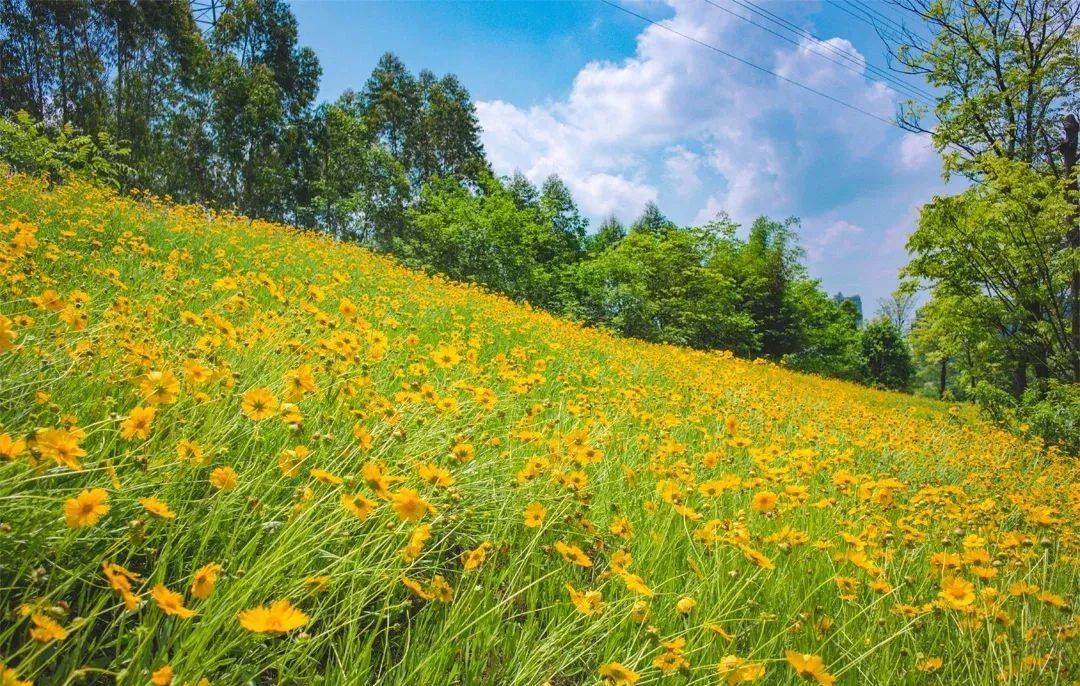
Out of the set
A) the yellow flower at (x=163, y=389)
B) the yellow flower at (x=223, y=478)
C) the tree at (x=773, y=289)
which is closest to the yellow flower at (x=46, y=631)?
the yellow flower at (x=223, y=478)

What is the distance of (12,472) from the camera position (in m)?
1.07

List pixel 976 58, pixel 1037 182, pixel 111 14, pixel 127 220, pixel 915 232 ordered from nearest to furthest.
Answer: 1. pixel 127 220
2. pixel 1037 182
3. pixel 915 232
4. pixel 976 58
5. pixel 111 14

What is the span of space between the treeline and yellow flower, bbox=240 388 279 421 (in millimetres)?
12195

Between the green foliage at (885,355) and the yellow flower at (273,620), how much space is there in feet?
127

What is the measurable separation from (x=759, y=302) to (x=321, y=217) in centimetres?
1946

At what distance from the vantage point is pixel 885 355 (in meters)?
33.9

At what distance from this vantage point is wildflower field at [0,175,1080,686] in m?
0.92

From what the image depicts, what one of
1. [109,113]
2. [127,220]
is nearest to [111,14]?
[109,113]

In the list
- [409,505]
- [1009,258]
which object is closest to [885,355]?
[1009,258]

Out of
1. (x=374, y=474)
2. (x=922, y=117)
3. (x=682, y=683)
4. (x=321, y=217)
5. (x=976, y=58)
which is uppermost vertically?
(x=976, y=58)

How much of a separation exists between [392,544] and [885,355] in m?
39.9

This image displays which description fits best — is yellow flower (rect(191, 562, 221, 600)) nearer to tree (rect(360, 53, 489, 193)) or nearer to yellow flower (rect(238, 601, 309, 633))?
yellow flower (rect(238, 601, 309, 633))

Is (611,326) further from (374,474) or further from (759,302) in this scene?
(374,474)

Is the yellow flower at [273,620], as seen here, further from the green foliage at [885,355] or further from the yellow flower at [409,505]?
the green foliage at [885,355]
